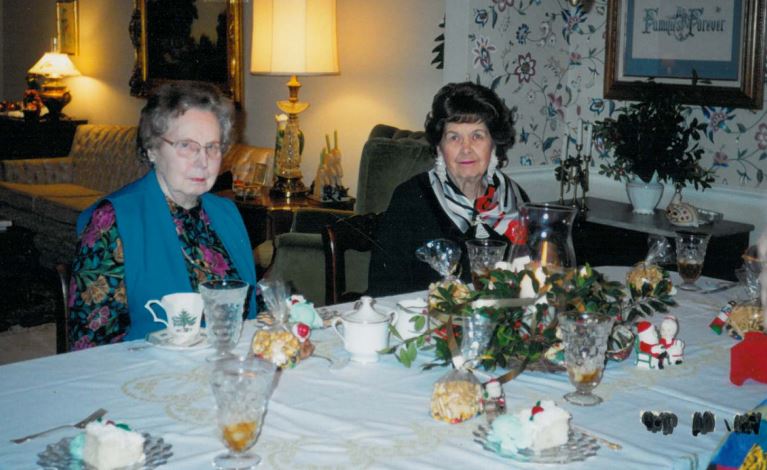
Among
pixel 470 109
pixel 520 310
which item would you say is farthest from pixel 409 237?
pixel 520 310

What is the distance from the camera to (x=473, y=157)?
281 cm

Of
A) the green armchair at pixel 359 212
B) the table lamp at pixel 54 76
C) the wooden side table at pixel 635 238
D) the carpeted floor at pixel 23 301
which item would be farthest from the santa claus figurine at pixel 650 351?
the table lamp at pixel 54 76

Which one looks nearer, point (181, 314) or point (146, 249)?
point (181, 314)

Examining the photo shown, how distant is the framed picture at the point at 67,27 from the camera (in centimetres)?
804

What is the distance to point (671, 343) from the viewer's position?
180 cm

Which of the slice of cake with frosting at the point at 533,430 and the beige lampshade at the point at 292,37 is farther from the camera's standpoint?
the beige lampshade at the point at 292,37

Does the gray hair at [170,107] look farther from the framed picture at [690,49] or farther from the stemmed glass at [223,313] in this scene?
the framed picture at [690,49]

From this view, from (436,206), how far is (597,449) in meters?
1.51

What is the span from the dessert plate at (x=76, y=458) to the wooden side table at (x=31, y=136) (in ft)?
23.4

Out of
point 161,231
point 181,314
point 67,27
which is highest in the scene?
point 67,27

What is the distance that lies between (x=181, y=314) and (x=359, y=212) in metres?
2.37

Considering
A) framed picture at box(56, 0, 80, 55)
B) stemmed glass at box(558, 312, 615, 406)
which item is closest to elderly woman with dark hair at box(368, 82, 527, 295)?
stemmed glass at box(558, 312, 615, 406)

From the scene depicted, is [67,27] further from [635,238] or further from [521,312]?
[521,312]

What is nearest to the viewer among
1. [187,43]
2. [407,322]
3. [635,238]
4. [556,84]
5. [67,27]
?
[407,322]
